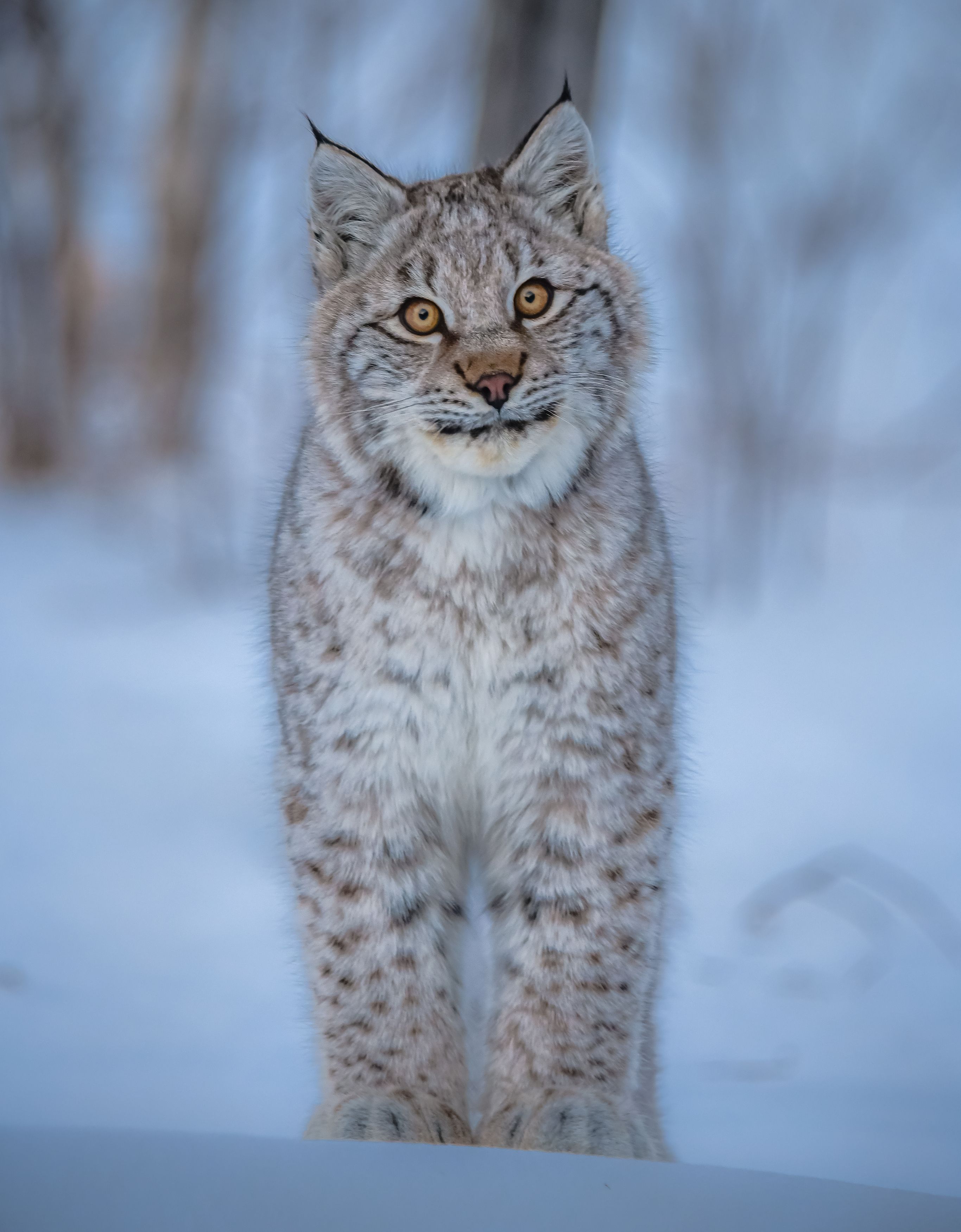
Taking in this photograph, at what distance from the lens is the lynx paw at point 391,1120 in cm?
201

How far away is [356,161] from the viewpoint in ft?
7.10

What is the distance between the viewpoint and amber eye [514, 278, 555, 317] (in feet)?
6.72

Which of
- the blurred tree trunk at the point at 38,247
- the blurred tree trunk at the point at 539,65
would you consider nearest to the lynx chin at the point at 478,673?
the blurred tree trunk at the point at 539,65

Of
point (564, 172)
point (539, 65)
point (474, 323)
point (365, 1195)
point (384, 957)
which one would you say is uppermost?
point (539, 65)

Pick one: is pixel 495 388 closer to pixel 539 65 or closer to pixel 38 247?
pixel 539 65

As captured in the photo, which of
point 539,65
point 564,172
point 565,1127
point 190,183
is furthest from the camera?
point 190,183

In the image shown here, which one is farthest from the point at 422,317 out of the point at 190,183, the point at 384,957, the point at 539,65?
the point at 190,183

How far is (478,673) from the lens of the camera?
2.08 metres

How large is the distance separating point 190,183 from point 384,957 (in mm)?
5325

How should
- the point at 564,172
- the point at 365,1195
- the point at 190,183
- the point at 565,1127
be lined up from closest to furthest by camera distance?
the point at 365,1195, the point at 565,1127, the point at 564,172, the point at 190,183

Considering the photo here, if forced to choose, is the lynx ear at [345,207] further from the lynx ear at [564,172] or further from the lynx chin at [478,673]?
the lynx ear at [564,172]

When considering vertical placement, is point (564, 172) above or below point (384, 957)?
above

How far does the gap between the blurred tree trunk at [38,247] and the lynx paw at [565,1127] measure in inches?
188

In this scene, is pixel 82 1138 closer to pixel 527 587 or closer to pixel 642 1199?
pixel 642 1199
